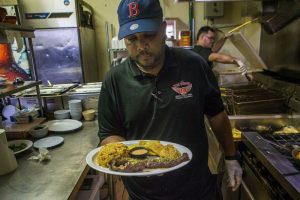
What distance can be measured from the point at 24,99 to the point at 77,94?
1.72 ft

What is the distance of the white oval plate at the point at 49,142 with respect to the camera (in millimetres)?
1793

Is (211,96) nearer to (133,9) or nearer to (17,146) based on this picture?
(133,9)

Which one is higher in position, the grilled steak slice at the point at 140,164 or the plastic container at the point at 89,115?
the grilled steak slice at the point at 140,164

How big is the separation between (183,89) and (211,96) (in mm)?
174

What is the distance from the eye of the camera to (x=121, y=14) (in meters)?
1.21

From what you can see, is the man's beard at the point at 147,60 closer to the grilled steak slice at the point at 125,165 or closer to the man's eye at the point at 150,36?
the man's eye at the point at 150,36

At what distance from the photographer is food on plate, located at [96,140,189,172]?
1029mm

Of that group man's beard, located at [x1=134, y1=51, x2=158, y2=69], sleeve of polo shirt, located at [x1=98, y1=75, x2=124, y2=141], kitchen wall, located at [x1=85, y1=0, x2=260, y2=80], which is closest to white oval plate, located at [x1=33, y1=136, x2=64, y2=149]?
sleeve of polo shirt, located at [x1=98, y1=75, x2=124, y2=141]

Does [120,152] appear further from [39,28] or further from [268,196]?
[39,28]

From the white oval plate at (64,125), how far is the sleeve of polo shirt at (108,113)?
35.6 inches

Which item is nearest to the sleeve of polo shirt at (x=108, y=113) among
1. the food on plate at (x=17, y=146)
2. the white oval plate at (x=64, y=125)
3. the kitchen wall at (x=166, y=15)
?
the food on plate at (x=17, y=146)

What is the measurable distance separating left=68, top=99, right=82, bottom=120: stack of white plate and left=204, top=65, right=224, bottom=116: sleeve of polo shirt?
1.46 meters

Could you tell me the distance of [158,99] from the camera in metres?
1.19

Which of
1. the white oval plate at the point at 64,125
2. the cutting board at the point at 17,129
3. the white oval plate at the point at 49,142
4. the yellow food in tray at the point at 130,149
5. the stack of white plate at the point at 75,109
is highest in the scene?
the yellow food in tray at the point at 130,149
